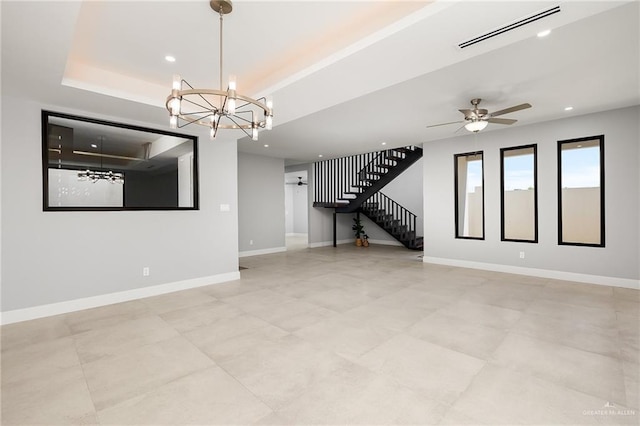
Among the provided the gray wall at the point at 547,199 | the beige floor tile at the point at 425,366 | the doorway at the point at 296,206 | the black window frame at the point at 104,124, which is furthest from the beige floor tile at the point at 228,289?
the doorway at the point at 296,206

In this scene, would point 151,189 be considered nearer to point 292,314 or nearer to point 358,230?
point 292,314

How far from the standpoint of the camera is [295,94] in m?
3.72

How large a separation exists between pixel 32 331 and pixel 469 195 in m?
8.18

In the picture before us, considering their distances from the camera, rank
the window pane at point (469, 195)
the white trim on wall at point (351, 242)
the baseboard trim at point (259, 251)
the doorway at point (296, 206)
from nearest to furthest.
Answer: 1. the window pane at point (469, 195)
2. the baseboard trim at point (259, 251)
3. the white trim on wall at point (351, 242)
4. the doorway at point (296, 206)

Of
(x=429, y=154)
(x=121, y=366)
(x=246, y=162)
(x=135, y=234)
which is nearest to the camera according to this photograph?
(x=121, y=366)

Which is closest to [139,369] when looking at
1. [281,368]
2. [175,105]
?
[281,368]

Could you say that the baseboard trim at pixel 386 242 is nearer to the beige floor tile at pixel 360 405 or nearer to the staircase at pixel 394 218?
the staircase at pixel 394 218

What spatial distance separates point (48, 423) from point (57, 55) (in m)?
3.05

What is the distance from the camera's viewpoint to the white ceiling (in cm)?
240

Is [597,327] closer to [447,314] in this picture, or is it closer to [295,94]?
[447,314]

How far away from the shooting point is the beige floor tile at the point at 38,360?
2.51m

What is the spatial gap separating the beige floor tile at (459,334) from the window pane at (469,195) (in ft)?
13.1

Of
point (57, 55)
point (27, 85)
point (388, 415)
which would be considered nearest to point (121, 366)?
point (388, 415)

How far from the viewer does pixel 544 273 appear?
19.2 feet
